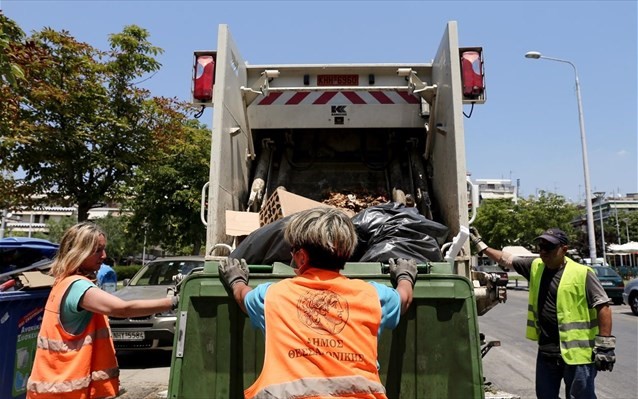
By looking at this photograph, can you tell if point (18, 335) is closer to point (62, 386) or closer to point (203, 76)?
point (62, 386)

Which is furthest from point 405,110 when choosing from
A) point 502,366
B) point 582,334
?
point 502,366

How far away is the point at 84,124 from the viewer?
945 centimetres

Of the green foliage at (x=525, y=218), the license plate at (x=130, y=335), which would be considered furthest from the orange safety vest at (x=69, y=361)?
the green foliage at (x=525, y=218)

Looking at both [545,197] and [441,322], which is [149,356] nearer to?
[441,322]

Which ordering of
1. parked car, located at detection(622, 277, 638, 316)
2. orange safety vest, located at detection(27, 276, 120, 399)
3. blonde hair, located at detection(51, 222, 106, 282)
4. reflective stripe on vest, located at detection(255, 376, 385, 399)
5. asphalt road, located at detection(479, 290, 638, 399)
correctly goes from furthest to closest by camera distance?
parked car, located at detection(622, 277, 638, 316), asphalt road, located at detection(479, 290, 638, 399), blonde hair, located at detection(51, 222, 106, 282), orange safety vest, located at detection(27, 276, 120, 399), reflective stripe on vest, located at detection(255, 376, 385, 399)

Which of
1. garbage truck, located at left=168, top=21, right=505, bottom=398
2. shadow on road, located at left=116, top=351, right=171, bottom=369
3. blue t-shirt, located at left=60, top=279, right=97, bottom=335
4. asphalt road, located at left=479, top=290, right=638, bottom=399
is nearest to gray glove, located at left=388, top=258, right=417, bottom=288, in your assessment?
garbage truck, located at left=168, top=21, right=505, bottom=398

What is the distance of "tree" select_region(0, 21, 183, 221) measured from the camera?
895 cm

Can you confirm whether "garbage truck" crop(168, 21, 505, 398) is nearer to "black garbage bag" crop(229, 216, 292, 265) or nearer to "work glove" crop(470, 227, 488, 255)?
"black garbage bag" crop(229, 216, 292, 265)

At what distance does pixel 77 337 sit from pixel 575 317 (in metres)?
2.80

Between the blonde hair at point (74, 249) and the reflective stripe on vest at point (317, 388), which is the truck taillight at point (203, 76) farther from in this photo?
the reflective stripe on vest at point (317, 388)

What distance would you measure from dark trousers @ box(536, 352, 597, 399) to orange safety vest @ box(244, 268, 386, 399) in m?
1.98

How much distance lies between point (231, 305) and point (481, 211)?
36.3 metres

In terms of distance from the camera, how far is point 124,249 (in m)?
56.7

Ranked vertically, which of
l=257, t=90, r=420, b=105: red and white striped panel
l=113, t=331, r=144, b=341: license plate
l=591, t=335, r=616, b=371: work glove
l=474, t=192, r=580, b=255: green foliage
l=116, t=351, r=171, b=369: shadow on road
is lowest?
l=116, t=351, r=171, b=369: shadow on road
